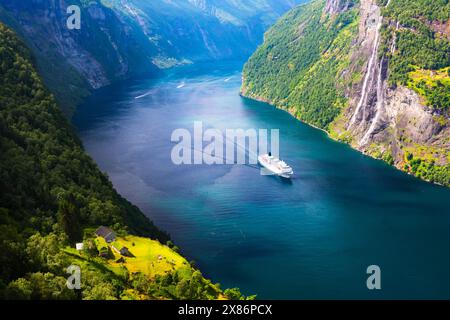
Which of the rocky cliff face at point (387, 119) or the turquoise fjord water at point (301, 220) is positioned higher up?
the rocky cliff face at point (387, 119)

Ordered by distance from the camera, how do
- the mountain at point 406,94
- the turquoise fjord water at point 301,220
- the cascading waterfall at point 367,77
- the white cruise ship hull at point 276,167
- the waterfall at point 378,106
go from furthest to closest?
the cascading waterfall at point 367,77 < the waterfall at point 378,106 < the mountain at point 406,94 < the white cruise ship hull at point 276,167 < the turquoise fjord water at point 301,220

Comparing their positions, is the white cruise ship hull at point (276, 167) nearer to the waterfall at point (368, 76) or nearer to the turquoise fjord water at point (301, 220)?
the turquoise fjord water at point (301, 220)

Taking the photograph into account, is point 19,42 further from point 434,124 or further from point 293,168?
point 434,124

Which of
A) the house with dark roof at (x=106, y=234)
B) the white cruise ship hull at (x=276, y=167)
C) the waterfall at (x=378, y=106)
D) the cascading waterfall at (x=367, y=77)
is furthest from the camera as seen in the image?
the cascading waterfall at (x=367, y=77)

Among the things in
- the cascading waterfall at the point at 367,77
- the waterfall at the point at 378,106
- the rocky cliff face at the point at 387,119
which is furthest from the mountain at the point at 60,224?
the cascading waterfall at the point at 367,77

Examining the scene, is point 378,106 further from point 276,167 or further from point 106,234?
point 106,234

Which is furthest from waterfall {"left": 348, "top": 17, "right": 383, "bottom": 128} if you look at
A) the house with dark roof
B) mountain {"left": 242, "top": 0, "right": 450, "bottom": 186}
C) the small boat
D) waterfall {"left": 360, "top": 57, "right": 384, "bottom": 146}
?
the house with dark roof

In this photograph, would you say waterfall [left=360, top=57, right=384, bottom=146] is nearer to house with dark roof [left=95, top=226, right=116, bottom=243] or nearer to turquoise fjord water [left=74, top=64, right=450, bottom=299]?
turquoise fjord water [left=74, top=64, right=450, bottom=299]
